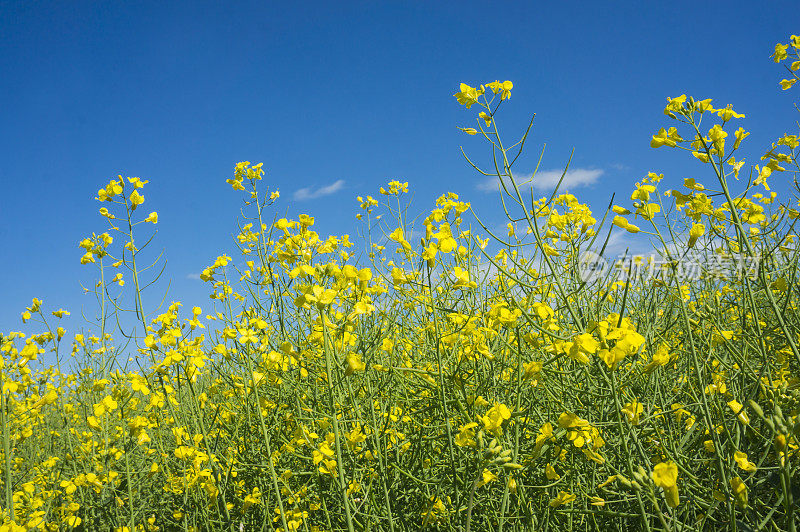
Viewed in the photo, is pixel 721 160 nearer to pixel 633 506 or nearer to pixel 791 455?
pixel 791 455

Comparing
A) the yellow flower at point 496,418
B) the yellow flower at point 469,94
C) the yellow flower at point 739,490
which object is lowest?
the yellow flower at point 739,490

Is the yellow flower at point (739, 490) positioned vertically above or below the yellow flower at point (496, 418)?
below

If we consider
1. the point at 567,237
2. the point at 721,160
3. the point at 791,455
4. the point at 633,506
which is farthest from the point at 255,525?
the point at 721,160

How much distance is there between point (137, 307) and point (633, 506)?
2536 mm

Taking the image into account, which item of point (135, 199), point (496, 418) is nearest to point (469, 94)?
point (496, 418)

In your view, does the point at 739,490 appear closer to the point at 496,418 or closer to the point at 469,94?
the point at 496,418

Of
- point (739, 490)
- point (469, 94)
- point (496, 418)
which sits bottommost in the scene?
point (739, 490)

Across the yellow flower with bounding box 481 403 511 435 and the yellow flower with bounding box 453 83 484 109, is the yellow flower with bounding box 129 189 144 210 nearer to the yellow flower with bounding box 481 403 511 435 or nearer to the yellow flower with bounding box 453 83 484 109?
the yellow flower with bounding box 453 83 484 109

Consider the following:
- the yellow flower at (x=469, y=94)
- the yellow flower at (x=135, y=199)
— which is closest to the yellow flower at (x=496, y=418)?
the yellow flower at (x=469, y=94)

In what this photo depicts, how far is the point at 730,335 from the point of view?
2184mm

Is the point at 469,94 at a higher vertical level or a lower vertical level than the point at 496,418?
higher

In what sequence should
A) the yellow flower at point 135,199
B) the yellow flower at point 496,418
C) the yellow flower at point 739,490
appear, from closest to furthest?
the yellow flower at point 739,490, the yellow flower at point 496,418, the yellow flower at point 135,199

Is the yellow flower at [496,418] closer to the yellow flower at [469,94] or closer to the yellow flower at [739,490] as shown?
the yellow flower at [739,490]

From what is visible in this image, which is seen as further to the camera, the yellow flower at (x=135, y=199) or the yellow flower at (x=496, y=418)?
the yellow flower at (x=135, y=199)
